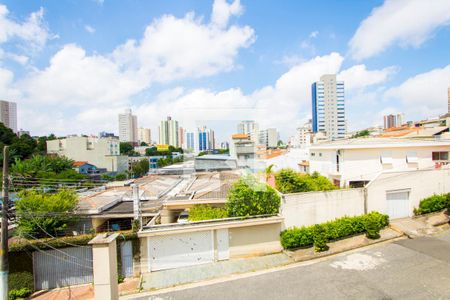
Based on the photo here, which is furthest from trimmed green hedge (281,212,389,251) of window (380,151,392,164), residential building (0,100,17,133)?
residential building (0,100,17,133)

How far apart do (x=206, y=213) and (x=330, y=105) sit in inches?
2459

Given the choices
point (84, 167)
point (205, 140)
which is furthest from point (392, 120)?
point (84, 167)

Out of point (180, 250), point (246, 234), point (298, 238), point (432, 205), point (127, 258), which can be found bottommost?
point (127, 258)

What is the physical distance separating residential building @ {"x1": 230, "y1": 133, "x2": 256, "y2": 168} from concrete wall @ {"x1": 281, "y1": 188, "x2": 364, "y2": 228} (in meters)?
5.66

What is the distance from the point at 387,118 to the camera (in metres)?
96.6

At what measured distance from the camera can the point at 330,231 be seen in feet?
29.8

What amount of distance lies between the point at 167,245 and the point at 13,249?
521 cm

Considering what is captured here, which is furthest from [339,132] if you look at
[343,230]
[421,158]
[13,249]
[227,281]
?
[13,249]

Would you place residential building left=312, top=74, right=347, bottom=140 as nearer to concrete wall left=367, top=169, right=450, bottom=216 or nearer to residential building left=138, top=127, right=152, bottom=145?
concrete wall left=367, top=169, right=450, bottom=216

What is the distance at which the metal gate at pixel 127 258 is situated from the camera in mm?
8125

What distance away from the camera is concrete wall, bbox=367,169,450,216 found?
1034 centimetres

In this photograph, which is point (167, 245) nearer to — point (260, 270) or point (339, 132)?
point (260, 270)

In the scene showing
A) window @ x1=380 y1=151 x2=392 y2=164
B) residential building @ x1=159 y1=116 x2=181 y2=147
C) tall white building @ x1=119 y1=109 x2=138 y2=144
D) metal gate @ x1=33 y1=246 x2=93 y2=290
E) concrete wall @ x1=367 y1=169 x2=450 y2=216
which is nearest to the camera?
metal gate @ x1=33 y1=246 x2=93 y2=290

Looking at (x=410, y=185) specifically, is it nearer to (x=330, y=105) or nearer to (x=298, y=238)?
(x=298, y=238)
